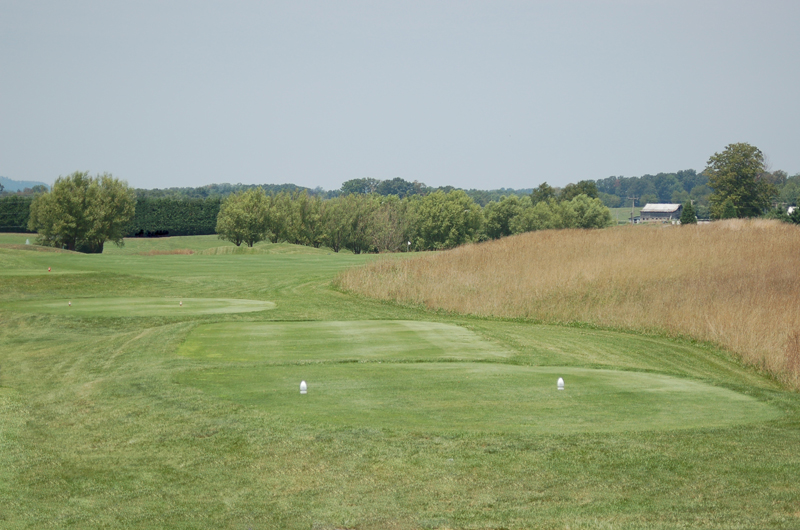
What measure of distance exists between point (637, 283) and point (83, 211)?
59.2m

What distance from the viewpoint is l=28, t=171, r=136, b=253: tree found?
71750mm

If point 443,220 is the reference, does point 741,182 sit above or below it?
above

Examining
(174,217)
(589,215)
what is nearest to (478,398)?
(174,217)

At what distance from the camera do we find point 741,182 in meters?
107

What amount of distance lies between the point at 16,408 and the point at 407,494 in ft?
26.7

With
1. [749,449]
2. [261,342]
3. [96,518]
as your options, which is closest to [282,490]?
[96,518]

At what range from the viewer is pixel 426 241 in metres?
115

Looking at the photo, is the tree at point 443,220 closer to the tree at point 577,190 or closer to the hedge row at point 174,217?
the hedge row at point 174,217

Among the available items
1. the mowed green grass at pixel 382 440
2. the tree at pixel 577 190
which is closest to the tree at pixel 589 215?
the tree at pixel 577 190

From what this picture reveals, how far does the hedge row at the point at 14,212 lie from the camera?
100812 mm

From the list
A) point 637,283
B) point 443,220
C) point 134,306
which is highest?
point 443,220

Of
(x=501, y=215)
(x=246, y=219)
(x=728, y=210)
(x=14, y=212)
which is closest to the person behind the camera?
(x=246, y=219)

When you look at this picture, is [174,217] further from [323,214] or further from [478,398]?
[478,398]

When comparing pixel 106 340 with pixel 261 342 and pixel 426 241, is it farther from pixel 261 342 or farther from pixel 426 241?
pixel 426 241
